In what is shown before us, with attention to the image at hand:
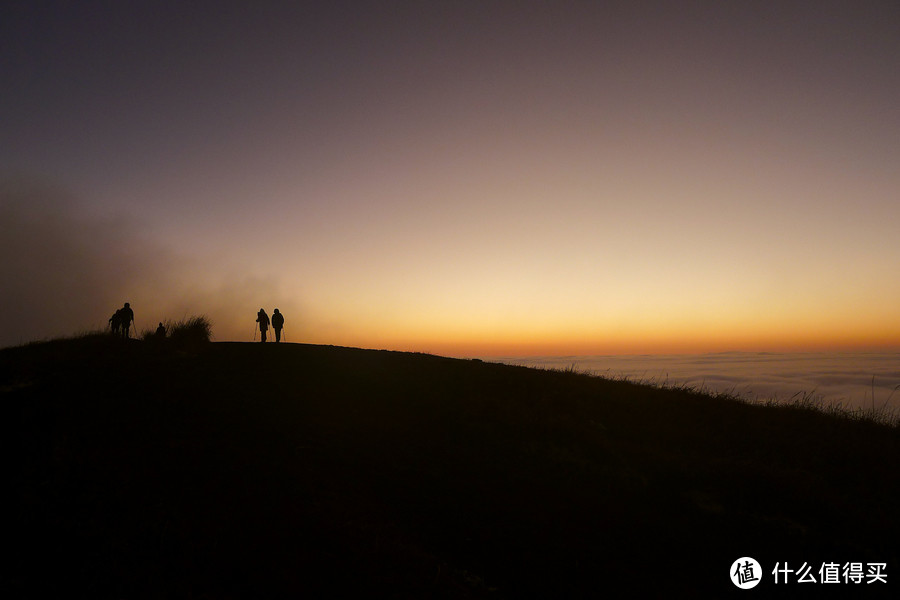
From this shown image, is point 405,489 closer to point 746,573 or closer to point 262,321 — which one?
point 746,573

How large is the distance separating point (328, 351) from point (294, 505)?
15232mm

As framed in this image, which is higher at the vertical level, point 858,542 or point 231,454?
point 231,454

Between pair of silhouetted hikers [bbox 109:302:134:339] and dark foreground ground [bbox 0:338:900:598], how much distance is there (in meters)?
9.14

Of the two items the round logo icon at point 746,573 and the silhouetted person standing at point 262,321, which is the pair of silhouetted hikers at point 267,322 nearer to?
the silhouetted person standing at point 262,321

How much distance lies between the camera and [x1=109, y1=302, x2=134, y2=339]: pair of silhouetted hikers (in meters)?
27.2

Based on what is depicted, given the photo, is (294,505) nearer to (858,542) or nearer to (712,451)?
(858,542)

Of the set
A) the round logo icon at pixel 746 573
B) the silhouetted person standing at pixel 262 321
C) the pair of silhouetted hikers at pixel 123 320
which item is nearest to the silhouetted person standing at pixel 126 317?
the pair of silhouetted hikers at pixel 123 320

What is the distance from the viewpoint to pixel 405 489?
34.5ft

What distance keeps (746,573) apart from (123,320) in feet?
96.3

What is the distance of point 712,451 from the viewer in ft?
47.7

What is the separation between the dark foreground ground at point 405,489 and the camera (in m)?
7.26

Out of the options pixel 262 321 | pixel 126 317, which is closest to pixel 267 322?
pixel 262 321

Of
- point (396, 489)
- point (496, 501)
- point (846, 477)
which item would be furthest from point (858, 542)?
point (396, 489)

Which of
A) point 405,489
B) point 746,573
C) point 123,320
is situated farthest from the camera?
point 123,320
